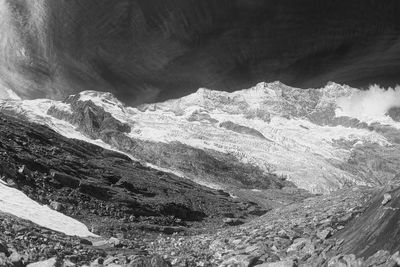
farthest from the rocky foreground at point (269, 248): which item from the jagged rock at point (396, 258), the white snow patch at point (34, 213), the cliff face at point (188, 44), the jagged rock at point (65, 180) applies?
the jagged rock at point (65, 180)

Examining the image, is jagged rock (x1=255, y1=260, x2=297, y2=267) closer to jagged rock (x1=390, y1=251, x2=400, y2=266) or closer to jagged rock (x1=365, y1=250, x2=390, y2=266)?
jagged rock (x1=365, y1=250, x2=390, y2=266)

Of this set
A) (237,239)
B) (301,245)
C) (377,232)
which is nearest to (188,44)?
(377,232)

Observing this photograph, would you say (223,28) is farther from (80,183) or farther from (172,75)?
(80,183)

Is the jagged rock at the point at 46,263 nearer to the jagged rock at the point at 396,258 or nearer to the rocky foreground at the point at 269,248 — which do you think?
the rocky foreground at the point at 269,248

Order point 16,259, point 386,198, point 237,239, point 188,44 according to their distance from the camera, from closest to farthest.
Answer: point 188,44 → point 386,198 → point 16,259 → point 237,239

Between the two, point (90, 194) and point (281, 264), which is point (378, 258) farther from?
point (90, 194)

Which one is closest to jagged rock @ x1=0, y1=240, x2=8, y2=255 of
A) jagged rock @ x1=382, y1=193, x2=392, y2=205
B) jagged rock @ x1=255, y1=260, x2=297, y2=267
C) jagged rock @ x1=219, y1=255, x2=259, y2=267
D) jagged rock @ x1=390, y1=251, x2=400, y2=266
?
jagged rock @ x1=219, y1=255, x2=259, y2=267
